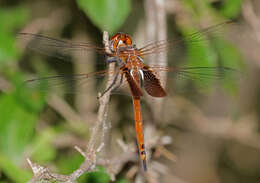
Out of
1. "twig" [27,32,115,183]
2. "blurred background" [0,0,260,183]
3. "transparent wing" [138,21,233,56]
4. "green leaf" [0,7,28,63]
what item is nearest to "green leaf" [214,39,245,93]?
"blurred background" [0,0,260,183]

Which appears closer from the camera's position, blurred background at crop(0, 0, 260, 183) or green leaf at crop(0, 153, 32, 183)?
green leaf at crop(0, 153, 32, 183)

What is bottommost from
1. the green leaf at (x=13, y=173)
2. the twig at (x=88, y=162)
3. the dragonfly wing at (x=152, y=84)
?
the green leaf at (x=13, y=173)

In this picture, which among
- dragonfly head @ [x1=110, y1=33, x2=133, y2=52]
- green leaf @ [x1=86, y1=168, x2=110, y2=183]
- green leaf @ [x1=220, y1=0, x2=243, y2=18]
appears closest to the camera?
green leaf @ [x1=86, y1=168, x2=110, y2=183]

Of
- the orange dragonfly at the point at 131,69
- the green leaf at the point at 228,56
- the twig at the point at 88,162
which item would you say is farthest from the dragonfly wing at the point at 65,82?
the green leaf at the point at 228,56

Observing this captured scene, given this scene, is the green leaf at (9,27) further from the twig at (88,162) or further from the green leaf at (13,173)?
the twig at (88,162)

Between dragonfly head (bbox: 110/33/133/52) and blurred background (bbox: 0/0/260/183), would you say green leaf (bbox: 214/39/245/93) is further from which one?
dragonfly head (bbox: 110/33/133/52)

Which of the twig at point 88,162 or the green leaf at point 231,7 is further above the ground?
the green leaf at point 231,7

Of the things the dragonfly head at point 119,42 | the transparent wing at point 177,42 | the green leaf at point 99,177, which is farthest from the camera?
the transparent wing at point 177,42
